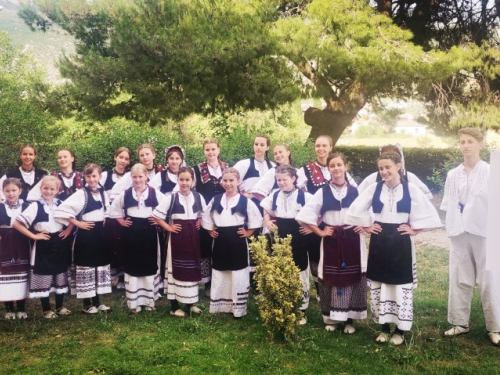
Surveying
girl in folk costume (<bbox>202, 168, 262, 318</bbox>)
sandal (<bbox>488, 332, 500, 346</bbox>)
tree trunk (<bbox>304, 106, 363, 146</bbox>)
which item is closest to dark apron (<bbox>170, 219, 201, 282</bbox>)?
girl in folk costume (<bbox>202, 168, 262, 318</bbox>)

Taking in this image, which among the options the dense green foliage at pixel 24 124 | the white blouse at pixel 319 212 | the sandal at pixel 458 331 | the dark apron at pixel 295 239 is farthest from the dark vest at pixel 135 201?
the dense green foliage at pixel 24 124

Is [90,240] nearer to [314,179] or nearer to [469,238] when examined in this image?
[314,179]

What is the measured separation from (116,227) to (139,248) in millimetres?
618

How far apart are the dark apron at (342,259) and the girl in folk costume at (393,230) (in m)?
0.16

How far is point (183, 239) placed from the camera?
4.74 m

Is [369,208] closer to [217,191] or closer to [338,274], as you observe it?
[338,274]

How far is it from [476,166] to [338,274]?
1.39 meters

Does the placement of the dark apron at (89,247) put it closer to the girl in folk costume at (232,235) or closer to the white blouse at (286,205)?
the girl in folk costume at (232,235)

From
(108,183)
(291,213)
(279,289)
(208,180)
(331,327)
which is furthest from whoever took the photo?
(108,183)

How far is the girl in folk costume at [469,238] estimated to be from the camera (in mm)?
4035

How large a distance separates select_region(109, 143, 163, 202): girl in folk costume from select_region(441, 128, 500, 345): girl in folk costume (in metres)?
2.94

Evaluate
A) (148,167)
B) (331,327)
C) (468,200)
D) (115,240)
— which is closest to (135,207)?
(115,240)

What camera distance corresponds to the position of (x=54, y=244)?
182 inches

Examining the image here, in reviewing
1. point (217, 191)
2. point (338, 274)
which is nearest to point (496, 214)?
point (338, 274)
